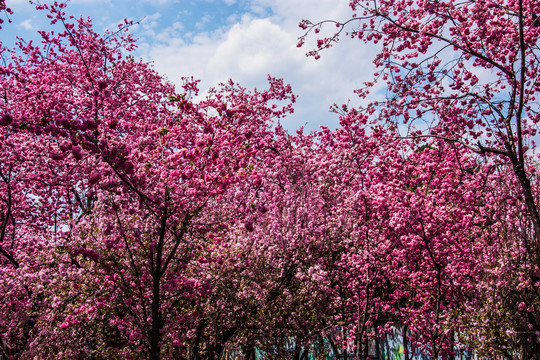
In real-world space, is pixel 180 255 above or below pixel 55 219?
below

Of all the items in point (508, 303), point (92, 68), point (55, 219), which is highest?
point (92, 68)

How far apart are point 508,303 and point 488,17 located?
6.01 m

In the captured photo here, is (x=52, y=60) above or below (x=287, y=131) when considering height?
above

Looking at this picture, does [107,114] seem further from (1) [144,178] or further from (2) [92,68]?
(1) [144,178]

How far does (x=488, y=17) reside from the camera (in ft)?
23.7

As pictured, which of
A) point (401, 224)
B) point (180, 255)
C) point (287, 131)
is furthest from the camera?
point (287, 131)

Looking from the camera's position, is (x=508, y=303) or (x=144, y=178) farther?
(x=508, y=303)

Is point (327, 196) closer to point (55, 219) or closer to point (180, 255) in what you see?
point (180, 255)

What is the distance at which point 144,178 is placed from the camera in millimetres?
6012

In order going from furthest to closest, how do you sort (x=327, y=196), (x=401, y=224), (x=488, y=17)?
(x=327, y=196), (x=401, y=224), (x=488, y=17)

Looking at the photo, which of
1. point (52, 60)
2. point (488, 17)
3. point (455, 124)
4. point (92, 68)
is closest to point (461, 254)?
point (455, 124)

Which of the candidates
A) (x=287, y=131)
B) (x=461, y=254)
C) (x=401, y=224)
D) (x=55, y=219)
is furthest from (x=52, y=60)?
(x=461, y=254)

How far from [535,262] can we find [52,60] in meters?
14.8

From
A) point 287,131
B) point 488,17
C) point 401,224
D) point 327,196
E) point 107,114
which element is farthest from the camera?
point 287,131
